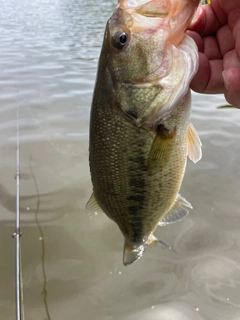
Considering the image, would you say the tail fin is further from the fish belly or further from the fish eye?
the fish eye

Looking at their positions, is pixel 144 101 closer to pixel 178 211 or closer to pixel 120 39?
pixel 120 39

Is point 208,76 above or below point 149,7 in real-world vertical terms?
below

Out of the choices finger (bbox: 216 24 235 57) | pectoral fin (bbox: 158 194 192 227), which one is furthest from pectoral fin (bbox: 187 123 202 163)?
finger (bbox: 216 24 235 57)

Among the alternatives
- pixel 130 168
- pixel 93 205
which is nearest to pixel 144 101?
pixel 130 168

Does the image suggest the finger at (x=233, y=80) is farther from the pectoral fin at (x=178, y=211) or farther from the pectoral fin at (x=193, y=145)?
the pectoral fin at (x=178, y=211)

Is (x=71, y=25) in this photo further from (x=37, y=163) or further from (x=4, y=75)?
(x=37, y=163)

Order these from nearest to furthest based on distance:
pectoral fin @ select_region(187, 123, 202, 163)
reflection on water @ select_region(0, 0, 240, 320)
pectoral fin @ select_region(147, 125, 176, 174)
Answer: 1. pectoral fin @ select_region(147, 125, 176, 174)
2. pectoral fin @ select_region(187, 123, 202, 163)
3. reflection on water @ select_region(0, 0, 240, 320)

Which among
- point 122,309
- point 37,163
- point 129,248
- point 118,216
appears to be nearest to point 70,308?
point 122,309
